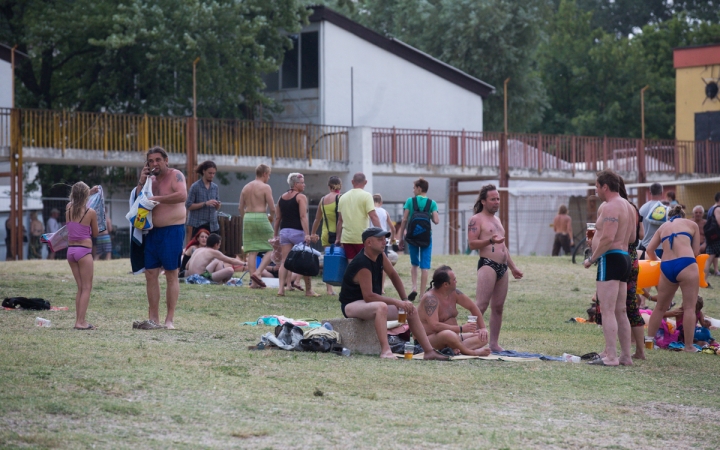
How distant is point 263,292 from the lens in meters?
15.4

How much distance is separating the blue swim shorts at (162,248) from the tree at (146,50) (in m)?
19.7

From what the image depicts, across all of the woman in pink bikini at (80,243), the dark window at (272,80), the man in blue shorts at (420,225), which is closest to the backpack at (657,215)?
the man in blue shorts at (420,225)

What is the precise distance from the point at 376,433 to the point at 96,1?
86.1 ft

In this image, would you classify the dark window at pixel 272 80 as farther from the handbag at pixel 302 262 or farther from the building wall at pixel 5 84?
the handbag at pixel 302 262

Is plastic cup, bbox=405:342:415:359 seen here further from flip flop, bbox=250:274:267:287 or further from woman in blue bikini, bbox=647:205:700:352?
flip flop, bbox=250:274:267:287

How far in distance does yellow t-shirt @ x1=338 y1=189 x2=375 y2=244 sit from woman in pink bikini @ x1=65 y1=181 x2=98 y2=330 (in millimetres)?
4241

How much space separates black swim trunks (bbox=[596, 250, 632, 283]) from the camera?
9336 mm

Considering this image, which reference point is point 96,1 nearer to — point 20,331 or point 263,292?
point 263,292

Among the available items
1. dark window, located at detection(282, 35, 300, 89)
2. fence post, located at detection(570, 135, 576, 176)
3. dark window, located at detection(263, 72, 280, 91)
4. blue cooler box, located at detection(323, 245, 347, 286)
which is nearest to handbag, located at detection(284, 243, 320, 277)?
blue cooler box, located at detection(323, 245, 347, 286)

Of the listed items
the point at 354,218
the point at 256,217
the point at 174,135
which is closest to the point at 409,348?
the point at 354,218

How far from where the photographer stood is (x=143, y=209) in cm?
1002

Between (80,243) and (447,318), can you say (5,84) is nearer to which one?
(80,243)

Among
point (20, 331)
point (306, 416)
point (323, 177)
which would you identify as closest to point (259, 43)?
point (323, 177)

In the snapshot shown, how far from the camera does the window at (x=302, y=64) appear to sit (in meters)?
35.1
